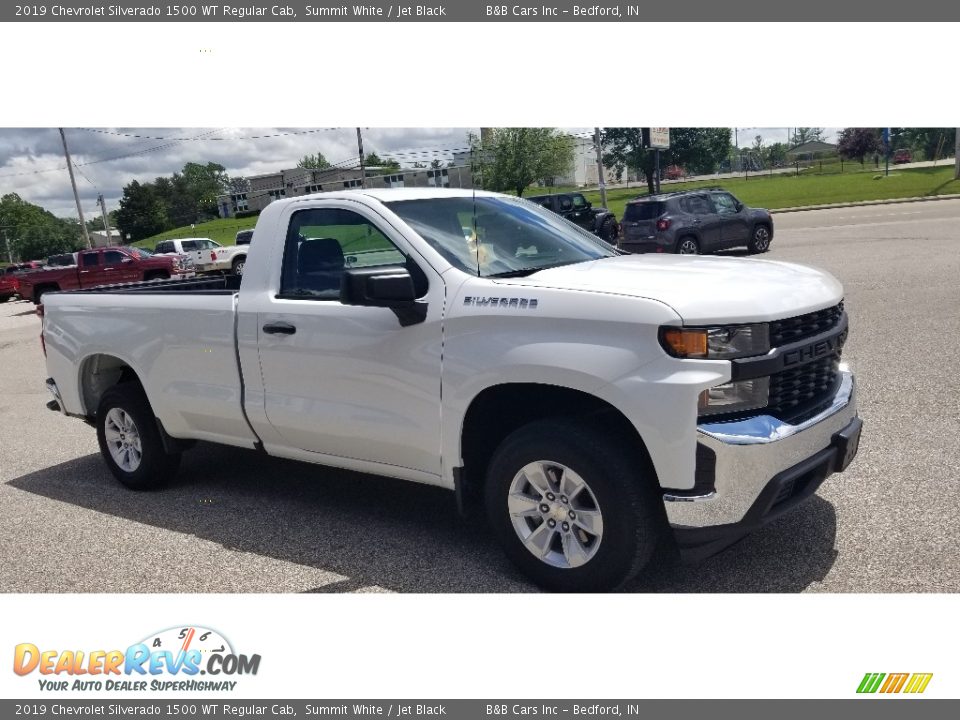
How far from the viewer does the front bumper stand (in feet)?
11.1

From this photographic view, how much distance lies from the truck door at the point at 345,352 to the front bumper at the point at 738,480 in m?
1.32

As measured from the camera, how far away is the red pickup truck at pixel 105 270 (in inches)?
1089

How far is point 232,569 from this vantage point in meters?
4.50

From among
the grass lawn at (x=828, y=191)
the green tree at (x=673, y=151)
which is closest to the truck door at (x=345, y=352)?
the grass lawn at (x=828, y=191)

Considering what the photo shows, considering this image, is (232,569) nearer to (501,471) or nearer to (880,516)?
(501,471)

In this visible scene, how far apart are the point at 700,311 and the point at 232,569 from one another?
111 inches

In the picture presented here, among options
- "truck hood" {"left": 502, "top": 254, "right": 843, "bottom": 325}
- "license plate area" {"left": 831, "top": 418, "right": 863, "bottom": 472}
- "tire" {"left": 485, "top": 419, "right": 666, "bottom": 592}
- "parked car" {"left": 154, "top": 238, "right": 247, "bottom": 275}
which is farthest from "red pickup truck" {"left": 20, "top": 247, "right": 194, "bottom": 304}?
"license plate area" {"left": 831, "top": 418, "right": 863, "bottom": 472}

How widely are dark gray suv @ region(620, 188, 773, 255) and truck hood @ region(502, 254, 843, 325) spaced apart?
15.3 m

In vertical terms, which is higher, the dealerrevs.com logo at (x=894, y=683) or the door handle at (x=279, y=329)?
the door handle at (x=279, y=329)

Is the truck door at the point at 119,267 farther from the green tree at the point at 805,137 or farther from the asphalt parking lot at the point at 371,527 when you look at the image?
the green tree at the point at 805,137

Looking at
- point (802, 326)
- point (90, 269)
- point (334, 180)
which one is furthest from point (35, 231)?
point (802, 326)

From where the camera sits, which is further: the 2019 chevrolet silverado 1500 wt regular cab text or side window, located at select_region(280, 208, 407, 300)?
side window, located at select_region(280, 208, 407, 300)

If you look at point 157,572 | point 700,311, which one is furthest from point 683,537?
point 157,572

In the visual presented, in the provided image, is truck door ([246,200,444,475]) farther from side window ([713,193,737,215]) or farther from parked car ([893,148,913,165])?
parked car ([893,148,913,165])
